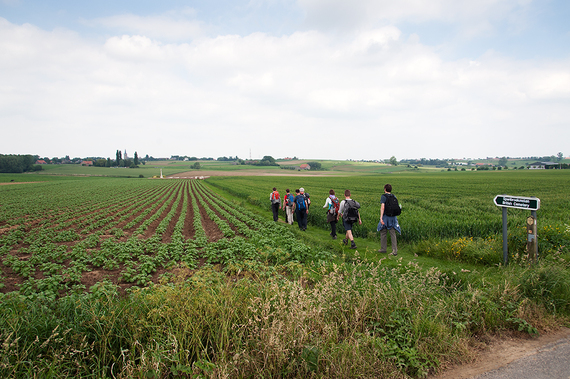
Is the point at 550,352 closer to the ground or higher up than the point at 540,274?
closer to the ground

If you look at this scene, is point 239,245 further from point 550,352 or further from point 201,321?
point 550,352

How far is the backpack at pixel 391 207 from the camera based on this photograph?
8.79 metres

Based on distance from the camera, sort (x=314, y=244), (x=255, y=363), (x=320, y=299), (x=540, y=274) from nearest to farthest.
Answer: (x=255, y=363) → (x=320, y=299) → (x=540, y=274) → (x=314, y=244)

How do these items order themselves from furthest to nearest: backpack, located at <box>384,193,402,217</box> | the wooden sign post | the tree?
the tree, backpack, located at <box>384,193,402,217</box>, the wooden sign post

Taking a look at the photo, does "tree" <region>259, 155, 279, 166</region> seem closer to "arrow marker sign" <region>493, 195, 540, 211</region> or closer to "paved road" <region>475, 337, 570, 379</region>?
"arrow marker sign" <region>493, 195, 540, 211</region>

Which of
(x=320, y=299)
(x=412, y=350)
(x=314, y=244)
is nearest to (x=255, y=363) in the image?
(x=320, y=299)

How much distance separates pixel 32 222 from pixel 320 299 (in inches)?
820

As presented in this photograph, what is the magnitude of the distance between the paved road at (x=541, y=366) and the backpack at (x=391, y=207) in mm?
5259

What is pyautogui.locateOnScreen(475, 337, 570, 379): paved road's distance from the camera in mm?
3205

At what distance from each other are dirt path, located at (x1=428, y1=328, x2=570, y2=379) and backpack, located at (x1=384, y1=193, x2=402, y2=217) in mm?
4897

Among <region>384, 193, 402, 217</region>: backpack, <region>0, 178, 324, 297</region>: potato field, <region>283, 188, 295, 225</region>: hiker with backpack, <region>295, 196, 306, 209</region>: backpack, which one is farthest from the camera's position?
<region>283, 188, 295, 225</region>: hiker with backpack

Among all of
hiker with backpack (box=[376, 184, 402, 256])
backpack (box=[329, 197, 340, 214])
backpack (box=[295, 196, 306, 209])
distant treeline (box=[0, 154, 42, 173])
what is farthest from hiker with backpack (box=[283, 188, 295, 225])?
distant treeline (box=[0, 154, 42, 173])

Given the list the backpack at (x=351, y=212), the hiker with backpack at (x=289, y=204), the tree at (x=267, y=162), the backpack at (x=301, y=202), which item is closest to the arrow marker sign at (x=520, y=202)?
the backpack at (x=351, y=212)

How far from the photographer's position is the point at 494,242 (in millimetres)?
8086
